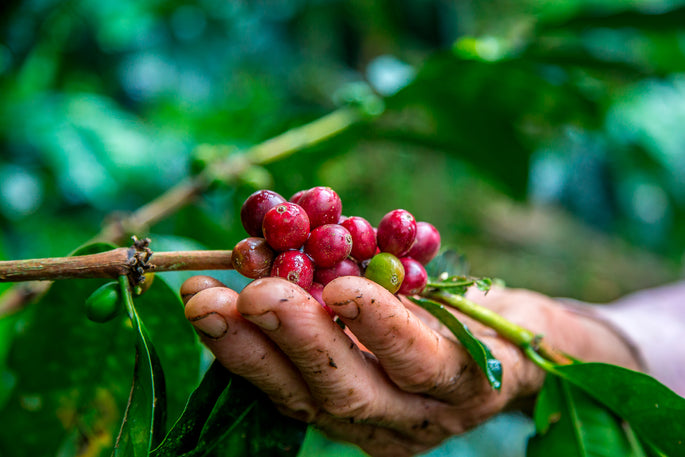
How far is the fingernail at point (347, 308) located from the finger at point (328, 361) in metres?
0.03

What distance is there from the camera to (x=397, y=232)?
0.73 metres

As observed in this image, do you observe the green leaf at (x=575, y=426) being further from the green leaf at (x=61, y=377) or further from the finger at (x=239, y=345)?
the green leaf at (x=61, y=377)

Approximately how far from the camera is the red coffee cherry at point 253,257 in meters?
0.70

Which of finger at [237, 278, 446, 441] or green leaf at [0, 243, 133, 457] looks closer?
finger at [237, 278, 446, 441]

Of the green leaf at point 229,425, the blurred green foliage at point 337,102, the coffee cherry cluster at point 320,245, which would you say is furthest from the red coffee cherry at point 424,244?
the blurred green foliage at point 337,102

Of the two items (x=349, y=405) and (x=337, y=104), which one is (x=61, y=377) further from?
(x=337, y=104)

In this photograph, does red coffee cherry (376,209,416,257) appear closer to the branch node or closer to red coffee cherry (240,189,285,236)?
red coffee cherry (240,189,285,236)

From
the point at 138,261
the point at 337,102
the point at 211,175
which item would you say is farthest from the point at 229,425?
the point at 337,102

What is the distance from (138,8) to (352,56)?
2.23 metres

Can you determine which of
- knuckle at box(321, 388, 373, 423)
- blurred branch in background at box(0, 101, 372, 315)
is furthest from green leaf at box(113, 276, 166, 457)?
blurred branch in background at box(0, 101, 372, 315)

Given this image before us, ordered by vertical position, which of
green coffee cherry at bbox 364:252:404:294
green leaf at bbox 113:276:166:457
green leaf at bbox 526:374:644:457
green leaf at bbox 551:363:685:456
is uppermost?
green coffee cherry at bbox 364:252:404:294

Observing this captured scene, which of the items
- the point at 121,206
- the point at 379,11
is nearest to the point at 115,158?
the point at 121,206

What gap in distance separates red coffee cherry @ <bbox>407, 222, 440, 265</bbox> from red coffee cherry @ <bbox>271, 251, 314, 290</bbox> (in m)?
0.21

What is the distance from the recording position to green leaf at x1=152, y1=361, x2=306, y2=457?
69cm
